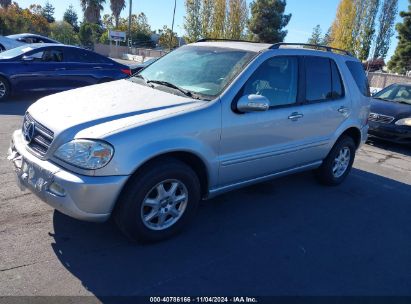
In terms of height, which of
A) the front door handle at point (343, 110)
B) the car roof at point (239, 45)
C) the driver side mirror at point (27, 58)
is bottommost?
the driver side mirror at point (27, 58)

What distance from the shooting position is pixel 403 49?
31.3 m

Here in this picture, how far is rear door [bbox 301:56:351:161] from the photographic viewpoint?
471 centimetres

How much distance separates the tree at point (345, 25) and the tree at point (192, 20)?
50.4 ft

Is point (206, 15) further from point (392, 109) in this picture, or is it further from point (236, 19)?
point (392, 109)

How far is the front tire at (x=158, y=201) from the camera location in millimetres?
3209

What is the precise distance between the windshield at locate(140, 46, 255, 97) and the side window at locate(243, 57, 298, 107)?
0.19 metres

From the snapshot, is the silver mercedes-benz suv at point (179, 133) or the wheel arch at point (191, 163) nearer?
the silver mercedes-benz suv at point (179, 133)

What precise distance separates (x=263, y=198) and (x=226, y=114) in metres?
1.61

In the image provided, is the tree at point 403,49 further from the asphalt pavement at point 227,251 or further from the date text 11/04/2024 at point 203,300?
the date text 11/04/2024 at point 203,300

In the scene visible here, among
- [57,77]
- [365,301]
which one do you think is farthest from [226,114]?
[57,77]

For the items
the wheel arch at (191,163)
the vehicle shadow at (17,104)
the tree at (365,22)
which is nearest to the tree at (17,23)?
the vehicle shadow at (17,104)

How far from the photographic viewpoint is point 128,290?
291cm

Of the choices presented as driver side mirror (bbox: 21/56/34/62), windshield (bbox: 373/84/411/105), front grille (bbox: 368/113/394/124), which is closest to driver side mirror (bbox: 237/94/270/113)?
front grille (bbox: 368/113/394/124)

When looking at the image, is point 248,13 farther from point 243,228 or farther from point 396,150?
point 243,228
